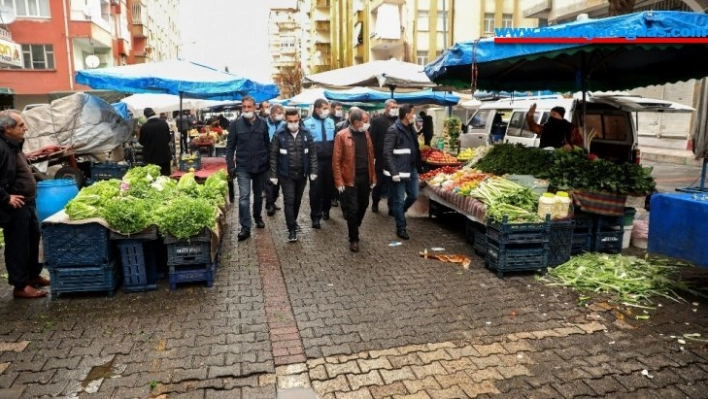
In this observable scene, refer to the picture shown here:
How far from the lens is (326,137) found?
29.5 ft

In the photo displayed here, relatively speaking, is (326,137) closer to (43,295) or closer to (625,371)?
(43,295)

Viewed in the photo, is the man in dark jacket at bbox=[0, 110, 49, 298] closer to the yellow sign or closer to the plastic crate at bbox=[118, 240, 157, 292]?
the plastic crate at bbox=[118, 240, 157, 292]

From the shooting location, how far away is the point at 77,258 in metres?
5.38

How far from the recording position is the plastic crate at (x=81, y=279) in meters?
5.37

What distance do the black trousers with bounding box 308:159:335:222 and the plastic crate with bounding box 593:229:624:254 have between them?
14.6ft

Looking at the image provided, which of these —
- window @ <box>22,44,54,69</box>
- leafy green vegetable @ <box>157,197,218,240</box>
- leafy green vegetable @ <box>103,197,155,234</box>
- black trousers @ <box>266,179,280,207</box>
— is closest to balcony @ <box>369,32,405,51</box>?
window @ <box>22,44,54,69</box>

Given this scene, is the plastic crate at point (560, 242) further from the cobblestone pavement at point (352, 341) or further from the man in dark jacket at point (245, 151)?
the man in dark jacket at point (245, 151)

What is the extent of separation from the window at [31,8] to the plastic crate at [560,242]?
98.7 feet

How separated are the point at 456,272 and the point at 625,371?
2.57 metres

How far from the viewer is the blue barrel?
794cm

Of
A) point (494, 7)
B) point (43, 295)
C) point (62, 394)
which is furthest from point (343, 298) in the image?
point (494, 7)

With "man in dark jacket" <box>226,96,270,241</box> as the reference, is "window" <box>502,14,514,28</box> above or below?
above

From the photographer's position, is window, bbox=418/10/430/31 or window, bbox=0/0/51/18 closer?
window, bbox=0/0/51/18

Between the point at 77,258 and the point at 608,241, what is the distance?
22.1 feet
